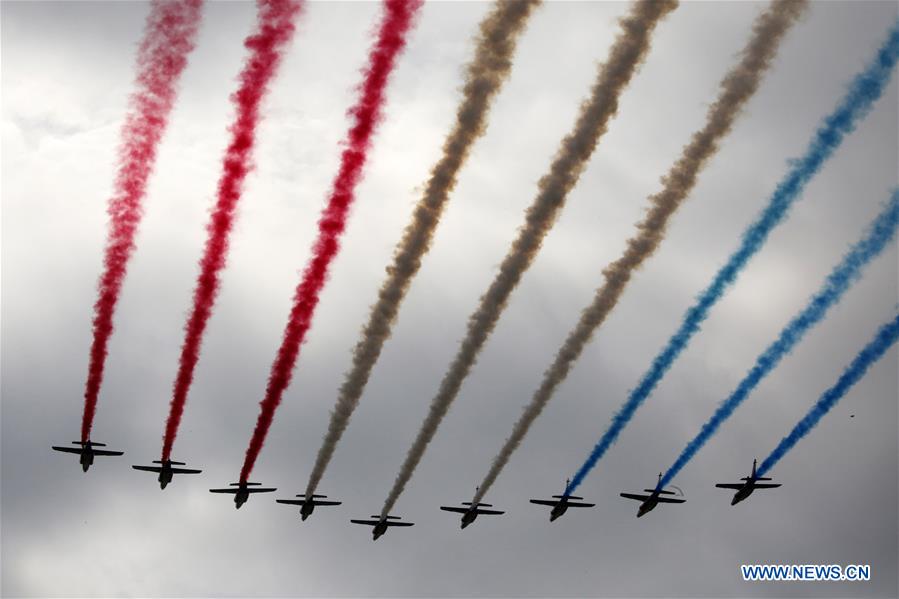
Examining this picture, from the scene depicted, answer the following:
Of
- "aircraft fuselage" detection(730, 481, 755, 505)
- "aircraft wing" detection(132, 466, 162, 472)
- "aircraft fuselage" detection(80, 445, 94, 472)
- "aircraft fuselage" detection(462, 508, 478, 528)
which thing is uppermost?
"aircraft fuselage" detection(730, 481, 755, 505)

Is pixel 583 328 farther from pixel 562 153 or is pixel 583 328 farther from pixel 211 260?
pixel 211 260

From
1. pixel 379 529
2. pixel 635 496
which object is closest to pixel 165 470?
pixel 379 529

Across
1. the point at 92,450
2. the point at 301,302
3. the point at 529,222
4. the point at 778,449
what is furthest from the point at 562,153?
the point at 92,450

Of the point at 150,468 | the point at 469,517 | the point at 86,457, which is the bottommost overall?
the point at 86,457

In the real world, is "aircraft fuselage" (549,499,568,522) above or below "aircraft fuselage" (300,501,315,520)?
above

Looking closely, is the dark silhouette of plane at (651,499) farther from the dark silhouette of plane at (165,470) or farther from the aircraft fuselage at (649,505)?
the dark silhouette of plane at (165,470)

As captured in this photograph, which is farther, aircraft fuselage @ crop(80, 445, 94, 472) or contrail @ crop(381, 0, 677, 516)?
aircraft fuselage @ crop(80, 445, 94, 472)

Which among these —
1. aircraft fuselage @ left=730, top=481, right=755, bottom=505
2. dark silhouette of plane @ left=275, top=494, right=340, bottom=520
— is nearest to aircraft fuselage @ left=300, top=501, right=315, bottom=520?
dark silhouette of plane @ left=275, top=494, right=340, bottom=520

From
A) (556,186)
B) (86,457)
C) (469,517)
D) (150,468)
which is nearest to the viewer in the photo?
(556,186)

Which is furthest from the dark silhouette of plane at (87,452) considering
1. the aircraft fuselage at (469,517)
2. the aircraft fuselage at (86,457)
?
the aircraft fuselage at (469,517)

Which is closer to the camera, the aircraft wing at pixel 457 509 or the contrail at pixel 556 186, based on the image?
the contrail at pixel 556 186

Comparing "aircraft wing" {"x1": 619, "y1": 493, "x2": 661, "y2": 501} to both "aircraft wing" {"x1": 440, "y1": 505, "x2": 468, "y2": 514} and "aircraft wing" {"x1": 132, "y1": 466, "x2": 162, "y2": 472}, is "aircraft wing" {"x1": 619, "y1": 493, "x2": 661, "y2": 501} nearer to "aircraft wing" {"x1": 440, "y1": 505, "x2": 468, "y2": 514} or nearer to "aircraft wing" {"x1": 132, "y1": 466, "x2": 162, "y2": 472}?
"aircraft wing" {"x1": 440, "y1": 505, "x2": 468, "y2": 514}

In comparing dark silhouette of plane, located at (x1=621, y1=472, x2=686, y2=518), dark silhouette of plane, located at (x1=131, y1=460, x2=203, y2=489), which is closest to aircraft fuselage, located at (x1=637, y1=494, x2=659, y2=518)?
dark silhouette of plane, located at (x1=621, y1=472, x2=686, y2=518)

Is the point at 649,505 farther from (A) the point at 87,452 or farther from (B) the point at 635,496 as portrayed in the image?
(A) the point at 87,452
